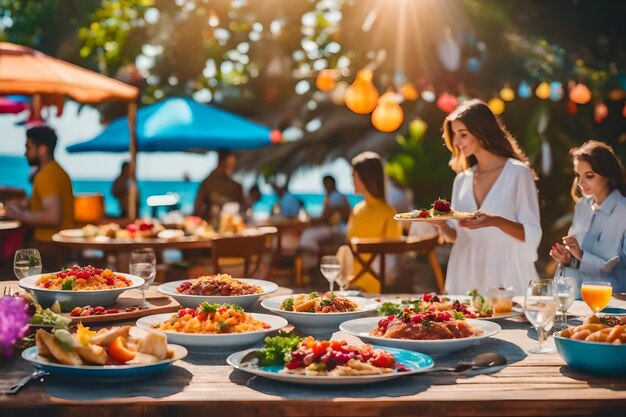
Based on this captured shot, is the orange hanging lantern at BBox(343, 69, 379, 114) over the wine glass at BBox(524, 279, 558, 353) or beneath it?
over

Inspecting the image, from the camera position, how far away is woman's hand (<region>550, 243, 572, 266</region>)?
157 inches

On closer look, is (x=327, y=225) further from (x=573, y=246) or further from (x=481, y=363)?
(x=481, y=363)

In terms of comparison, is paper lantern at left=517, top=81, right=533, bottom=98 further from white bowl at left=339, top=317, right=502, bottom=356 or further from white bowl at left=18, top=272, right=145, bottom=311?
white bowl at left=339, top=317, right=502, bottom=356

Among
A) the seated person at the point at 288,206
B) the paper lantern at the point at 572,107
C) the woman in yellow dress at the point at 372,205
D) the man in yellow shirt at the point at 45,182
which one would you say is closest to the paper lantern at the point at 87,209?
the seated person at the point at 288,206

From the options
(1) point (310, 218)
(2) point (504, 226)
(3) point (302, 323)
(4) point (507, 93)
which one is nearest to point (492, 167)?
(2) point (504, 226)

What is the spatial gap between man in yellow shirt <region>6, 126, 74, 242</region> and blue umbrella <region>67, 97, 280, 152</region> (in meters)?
3.53

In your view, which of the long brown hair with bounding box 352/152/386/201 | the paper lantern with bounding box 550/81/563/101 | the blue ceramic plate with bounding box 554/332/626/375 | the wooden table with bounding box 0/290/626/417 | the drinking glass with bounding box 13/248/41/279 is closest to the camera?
the wooden table with bounding box 0/290/626/417

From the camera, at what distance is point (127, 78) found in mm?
16688

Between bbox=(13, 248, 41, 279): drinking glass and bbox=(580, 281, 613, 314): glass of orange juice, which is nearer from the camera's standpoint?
bbox=(580, 281, 613, 314): glass of orange juice

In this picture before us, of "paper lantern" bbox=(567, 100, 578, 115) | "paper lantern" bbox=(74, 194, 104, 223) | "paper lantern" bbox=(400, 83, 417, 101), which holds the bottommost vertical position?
"paper lantern" bbox=(74, 194, 104, 223)

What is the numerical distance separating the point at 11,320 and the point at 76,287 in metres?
0.99

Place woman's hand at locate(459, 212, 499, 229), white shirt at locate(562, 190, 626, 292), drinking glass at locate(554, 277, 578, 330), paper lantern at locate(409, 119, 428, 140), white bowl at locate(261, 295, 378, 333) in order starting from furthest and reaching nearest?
paper lantern at locate(409, 119, 428, 140), white shirt at locate(562, 190, 626, 292), woman's hand at locate(459, 212, 499, 229), white bowl at locate(261, 295, 378, 333), drinking glass at locate(554, 277, 578, 330)

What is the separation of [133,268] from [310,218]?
23.4 ft

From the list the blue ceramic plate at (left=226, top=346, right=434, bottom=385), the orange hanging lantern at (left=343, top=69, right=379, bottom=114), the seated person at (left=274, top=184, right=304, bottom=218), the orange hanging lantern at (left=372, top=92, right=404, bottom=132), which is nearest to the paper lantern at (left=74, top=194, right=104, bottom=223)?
the seated person at (left=274, top=184, right=304, bottom=218)
